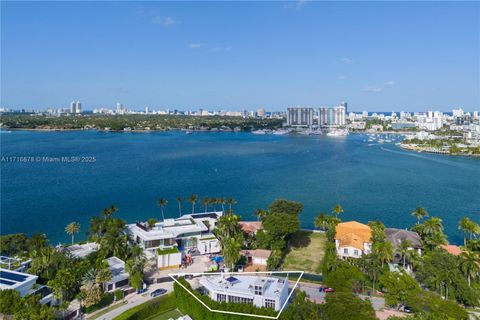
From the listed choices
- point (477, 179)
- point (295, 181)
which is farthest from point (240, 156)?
point (477, 179)

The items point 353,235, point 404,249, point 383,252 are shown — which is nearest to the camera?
point 383,252

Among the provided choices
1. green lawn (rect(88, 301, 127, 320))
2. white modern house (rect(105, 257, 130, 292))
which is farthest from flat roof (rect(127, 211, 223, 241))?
green lawn (rect(88, 301, 127, 320))

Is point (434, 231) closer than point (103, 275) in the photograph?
No

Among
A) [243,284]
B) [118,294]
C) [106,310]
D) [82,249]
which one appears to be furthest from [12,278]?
[243,284]

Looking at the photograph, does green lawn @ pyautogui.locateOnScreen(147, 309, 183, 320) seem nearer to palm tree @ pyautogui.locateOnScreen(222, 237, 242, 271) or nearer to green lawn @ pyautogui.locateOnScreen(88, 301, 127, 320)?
green lawn @ pyautogui.locateOnScreen(88, 301, 127, 320)

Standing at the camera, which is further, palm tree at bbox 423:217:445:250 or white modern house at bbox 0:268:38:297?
palm tree at bbox 423:217:445:250


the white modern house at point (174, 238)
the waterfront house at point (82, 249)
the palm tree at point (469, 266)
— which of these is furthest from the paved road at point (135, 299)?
the palm tree at point (469, 266)

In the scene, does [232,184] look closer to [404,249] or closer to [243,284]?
[404,249]
